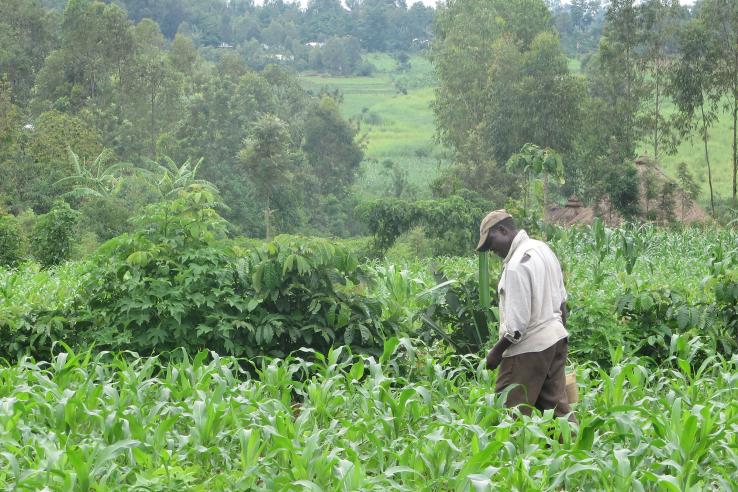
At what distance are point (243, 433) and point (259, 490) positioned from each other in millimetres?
472

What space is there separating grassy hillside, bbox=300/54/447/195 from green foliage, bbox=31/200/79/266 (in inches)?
1225

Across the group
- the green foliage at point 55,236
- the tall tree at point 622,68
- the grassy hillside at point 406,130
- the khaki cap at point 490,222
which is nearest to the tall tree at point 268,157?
the grassy hillside at point 406,130

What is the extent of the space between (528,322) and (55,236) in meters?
14.7

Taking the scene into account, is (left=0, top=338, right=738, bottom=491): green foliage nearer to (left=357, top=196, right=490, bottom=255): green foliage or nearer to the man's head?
the man's head

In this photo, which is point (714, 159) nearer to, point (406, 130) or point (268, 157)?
point (268, 157)

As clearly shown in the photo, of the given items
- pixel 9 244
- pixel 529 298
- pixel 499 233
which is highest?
pixel 499 233

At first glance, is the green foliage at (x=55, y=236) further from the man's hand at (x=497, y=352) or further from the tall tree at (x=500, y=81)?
the tall tree at (x=500, y=81)

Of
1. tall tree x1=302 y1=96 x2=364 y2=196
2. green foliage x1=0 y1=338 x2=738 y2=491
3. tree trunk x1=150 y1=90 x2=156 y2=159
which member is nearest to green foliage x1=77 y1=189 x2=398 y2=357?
green foliage x1=0 y1=338 x2=738 y2=491

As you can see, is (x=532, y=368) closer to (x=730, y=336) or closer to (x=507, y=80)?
(x=730, y=336)

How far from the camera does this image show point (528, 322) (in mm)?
5578

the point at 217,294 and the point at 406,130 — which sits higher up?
the point at 217,294

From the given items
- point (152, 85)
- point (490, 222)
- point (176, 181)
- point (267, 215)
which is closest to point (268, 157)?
point (267, 215)

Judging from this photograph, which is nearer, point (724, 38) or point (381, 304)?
point (381, 304)

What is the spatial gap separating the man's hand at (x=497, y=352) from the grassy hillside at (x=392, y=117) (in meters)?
43.0
